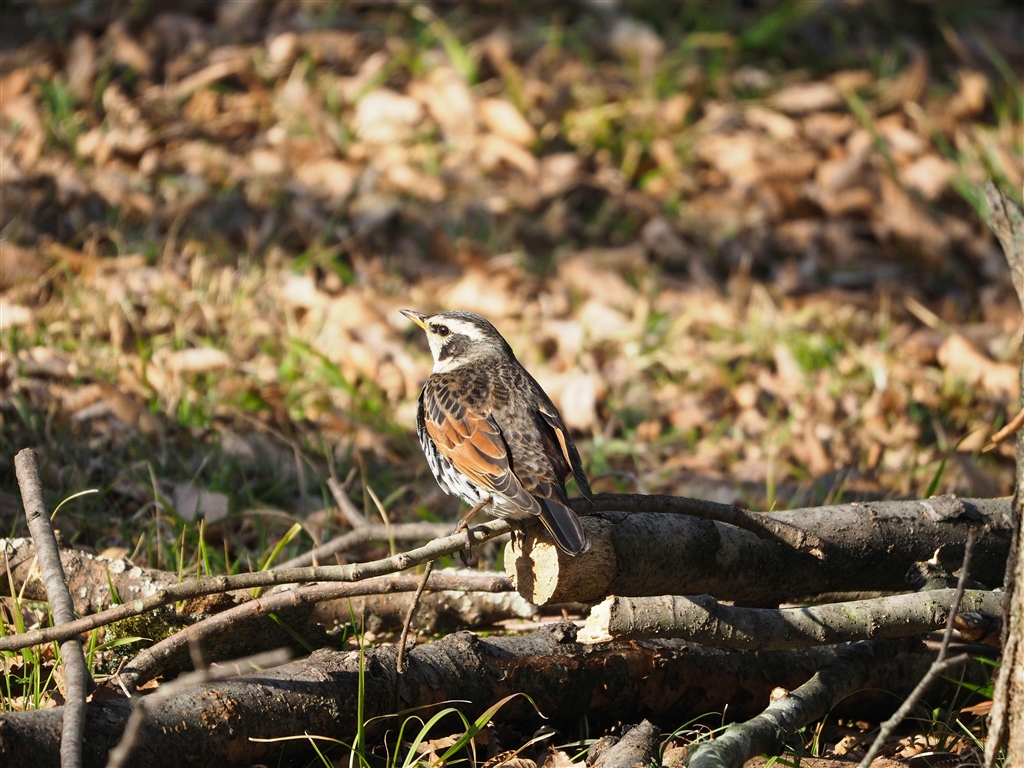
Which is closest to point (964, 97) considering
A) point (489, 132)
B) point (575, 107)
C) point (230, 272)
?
point (575, 107)

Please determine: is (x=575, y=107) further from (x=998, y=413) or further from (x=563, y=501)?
→ (x=563, y=501)

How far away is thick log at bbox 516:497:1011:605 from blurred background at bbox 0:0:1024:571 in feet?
5.07

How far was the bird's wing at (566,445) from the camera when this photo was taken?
174 inches

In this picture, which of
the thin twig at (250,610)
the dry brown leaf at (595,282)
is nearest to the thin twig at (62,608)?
the thin twig at (250,610)

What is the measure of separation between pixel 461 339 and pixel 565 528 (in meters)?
2.13

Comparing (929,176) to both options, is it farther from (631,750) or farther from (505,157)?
(631,750)

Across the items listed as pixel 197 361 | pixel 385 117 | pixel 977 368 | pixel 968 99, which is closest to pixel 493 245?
pixel 385 117

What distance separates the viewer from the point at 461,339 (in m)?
5.60

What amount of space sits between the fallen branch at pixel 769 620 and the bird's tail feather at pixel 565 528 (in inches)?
8.3

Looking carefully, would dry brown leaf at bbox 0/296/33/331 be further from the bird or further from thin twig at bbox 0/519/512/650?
thin twig at bbox 0/519/512/650

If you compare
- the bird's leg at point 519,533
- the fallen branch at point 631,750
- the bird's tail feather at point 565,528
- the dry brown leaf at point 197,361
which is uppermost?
the bird's tail feather at point 565,528

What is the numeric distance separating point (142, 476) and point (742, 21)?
8245 mm

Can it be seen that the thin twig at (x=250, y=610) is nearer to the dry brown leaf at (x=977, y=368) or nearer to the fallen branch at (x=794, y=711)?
the fallen branch at (x=794, y=711)

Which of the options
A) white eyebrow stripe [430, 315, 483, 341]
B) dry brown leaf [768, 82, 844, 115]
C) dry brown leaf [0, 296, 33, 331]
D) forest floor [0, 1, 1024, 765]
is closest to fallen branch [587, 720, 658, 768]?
forest floor [0, 1, 1024, 765]
